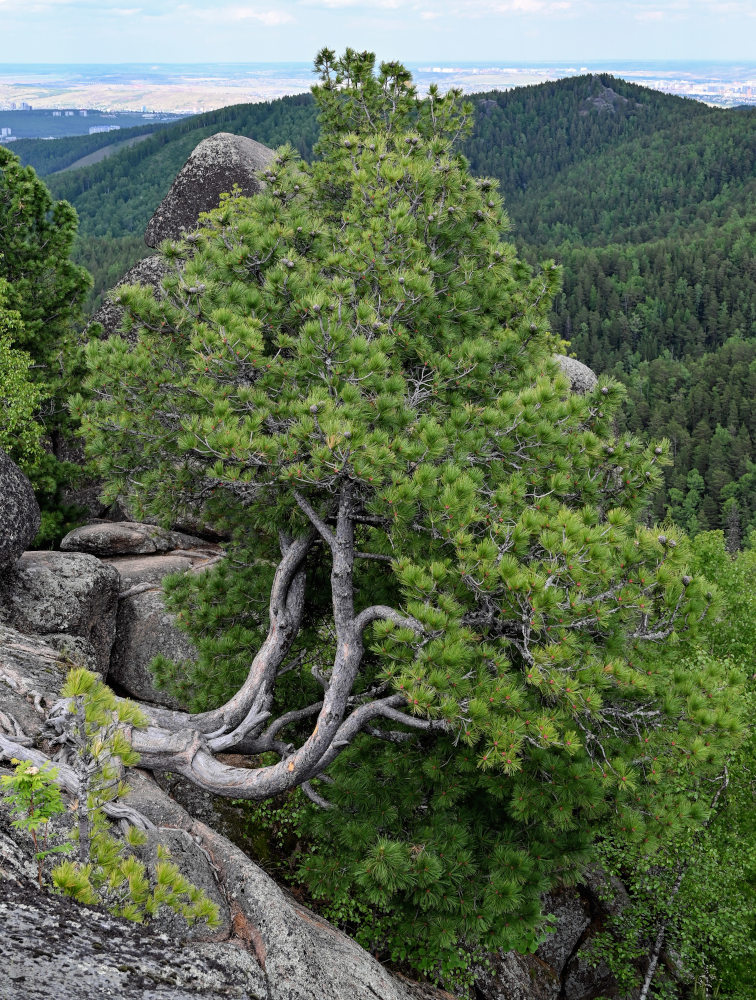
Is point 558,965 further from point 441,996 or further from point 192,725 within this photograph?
point 192,725

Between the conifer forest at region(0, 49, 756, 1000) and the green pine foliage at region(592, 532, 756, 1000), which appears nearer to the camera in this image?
the conifer forest at region(0, 49, 756, 1000)

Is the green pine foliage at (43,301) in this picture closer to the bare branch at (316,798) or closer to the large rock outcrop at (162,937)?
the large rock outcrop at (162,937)

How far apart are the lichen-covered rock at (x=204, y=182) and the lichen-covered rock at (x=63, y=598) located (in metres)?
18.5

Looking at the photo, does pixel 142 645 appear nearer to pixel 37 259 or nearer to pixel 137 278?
pixel 37 259

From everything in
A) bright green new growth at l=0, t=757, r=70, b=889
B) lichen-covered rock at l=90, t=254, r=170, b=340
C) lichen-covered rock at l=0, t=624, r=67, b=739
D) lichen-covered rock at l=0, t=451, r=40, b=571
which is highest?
lichen-covered rock at l=90, t=254, r=170, b=340

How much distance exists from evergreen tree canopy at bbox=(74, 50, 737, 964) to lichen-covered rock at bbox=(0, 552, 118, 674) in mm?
4376

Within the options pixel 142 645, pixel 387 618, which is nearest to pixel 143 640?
pixel 142 645

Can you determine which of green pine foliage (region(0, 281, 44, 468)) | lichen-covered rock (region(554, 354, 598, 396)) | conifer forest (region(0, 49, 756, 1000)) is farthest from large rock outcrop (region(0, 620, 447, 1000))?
lichen-covered rock (region(554, 354, 598, 396))

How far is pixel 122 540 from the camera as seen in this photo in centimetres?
2047

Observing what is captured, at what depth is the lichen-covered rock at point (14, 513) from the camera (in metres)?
14.3

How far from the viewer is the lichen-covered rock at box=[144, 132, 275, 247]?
98.3ft

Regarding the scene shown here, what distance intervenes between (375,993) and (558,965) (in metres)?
10.4

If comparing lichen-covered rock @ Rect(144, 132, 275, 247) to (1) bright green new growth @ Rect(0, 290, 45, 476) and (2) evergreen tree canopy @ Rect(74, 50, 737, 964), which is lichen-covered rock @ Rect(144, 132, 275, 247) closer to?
(1) bright green new growth @ Rect(0, 290, 45, 476)

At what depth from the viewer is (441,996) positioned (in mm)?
12000
